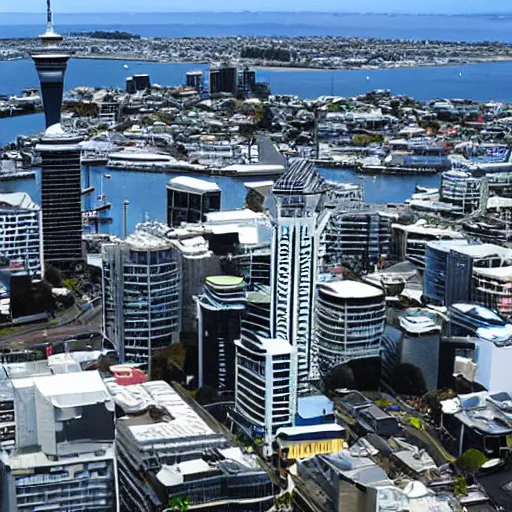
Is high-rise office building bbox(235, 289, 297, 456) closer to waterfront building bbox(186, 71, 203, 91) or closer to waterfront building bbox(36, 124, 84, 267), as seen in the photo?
waterfront building bbox(36, 124, 84, 267)

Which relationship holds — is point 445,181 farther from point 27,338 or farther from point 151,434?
point 151,434

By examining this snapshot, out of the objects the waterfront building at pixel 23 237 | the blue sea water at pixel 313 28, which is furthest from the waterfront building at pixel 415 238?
the blue sea water at pixel 313 28

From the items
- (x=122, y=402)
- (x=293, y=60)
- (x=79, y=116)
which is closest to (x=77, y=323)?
(x=122, y=402)

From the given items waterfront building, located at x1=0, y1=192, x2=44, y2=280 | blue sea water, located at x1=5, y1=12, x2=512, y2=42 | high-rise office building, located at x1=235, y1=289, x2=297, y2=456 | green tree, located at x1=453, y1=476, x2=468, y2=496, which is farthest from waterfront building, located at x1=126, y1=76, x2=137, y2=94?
blue sea water, located at x1=5, y1=12, x2=512, y2=42

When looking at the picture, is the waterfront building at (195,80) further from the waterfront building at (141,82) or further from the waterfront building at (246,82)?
the waterfront building at (141,82)

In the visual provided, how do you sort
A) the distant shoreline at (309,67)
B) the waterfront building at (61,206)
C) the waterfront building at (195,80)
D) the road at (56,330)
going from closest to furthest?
the road at (56,330), the waterfront building at (61,206), the waterfront building at (195,80), the distant shoreline at (309,67)
